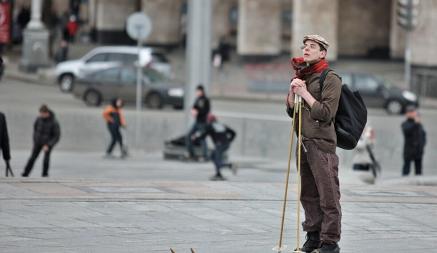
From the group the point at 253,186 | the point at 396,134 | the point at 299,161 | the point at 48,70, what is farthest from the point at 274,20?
the point at 299,161

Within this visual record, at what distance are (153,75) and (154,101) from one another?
1.36 metres

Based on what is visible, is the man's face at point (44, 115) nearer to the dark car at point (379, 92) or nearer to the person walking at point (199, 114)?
the person walking at point (199, 114)

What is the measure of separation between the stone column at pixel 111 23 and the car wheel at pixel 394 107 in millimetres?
25303

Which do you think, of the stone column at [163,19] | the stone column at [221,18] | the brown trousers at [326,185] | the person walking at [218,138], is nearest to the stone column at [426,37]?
the stone column at [221,18]

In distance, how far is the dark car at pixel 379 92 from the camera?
4162 cm

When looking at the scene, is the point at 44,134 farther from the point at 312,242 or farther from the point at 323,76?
the point at 323,76

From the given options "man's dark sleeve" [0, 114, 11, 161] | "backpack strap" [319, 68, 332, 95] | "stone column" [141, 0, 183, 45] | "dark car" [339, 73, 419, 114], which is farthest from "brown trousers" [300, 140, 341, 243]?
"stone column" [141, 0, 183, 45]

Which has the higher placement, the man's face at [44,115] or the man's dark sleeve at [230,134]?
the man's face at [44,115]

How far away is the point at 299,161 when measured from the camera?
10586mm

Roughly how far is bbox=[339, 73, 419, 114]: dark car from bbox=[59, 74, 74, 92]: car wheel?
9.42 metres

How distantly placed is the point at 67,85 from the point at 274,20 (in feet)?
44.9

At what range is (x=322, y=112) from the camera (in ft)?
33.8

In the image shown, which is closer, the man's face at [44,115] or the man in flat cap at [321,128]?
the man in flat cap at [321,128]

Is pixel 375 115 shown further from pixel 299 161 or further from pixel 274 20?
pixel 299 161
